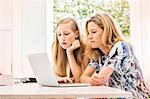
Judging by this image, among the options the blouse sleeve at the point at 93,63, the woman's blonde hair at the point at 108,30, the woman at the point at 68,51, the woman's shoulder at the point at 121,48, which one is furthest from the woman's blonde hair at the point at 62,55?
the woman's shoulder at the point at 121,48

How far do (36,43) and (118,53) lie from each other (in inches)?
77.3

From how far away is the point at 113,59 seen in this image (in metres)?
1.93

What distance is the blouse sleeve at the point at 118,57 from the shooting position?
6.28 feet

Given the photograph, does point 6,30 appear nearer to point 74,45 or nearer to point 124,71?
point 74,45

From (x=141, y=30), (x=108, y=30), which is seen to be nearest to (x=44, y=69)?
(x=108, y=30)

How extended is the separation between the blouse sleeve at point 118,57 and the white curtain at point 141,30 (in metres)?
1.93

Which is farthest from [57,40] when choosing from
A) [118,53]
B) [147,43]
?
[147,43]

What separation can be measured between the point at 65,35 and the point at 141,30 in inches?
65.7

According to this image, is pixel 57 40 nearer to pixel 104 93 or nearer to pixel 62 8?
pixel 104 93

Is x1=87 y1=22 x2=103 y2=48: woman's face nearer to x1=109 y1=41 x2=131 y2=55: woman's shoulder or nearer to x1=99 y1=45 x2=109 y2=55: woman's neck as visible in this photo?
x1=99 y1=45 x2=109 y2=55: woman's neck

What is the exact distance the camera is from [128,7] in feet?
13.0

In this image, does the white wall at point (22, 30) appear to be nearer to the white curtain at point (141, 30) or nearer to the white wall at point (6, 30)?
the white wall at point (6, 30)

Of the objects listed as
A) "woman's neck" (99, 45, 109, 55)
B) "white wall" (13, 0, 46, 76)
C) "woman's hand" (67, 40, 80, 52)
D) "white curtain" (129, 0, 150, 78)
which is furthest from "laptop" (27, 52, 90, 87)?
"white curtain" (129, 0, 150, 78)

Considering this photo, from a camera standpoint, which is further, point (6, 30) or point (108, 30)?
point (6, 30)
